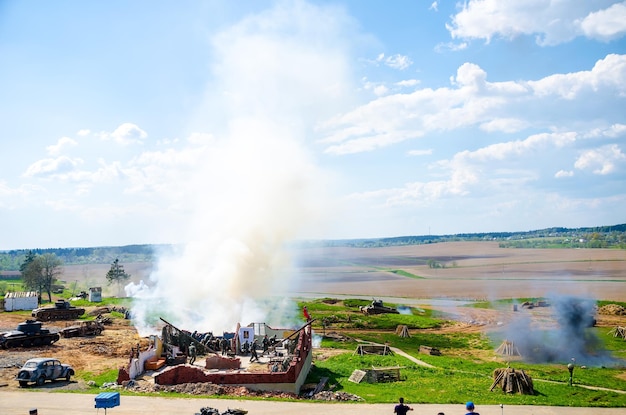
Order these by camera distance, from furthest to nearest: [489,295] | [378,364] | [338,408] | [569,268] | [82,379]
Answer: [569,268] → [489,295] → [378,364] → [82,379] → [338,408]

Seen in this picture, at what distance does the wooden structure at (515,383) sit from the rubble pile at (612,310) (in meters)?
53.8

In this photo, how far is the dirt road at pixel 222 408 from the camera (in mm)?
27422

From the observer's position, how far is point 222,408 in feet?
91.7

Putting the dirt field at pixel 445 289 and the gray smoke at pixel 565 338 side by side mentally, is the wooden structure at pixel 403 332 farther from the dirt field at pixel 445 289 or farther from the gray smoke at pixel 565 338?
the gray smoke at pixel 565 338

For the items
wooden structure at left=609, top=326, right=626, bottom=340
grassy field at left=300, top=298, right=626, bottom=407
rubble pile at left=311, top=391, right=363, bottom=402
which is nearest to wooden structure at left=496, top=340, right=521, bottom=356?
grassy field at left=300, top=298, right=626, bottom=407

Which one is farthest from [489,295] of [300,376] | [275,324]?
[300,376]

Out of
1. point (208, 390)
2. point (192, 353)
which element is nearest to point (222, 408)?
point (208, 390)

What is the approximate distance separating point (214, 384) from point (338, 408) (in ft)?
27.2

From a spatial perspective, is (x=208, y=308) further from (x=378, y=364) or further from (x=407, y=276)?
(x=407, y=276)

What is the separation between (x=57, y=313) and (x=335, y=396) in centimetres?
5330

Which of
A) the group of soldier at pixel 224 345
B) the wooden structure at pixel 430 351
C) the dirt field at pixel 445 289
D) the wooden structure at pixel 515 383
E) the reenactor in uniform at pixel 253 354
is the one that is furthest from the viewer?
the wooden structure at pixel 430 351

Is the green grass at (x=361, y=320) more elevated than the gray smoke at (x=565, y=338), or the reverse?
the gray smoke at (x=565, y=338)

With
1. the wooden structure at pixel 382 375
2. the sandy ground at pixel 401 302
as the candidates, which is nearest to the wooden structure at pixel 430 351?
the wooden structure at pixel 382 375

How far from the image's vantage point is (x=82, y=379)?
120 feet
